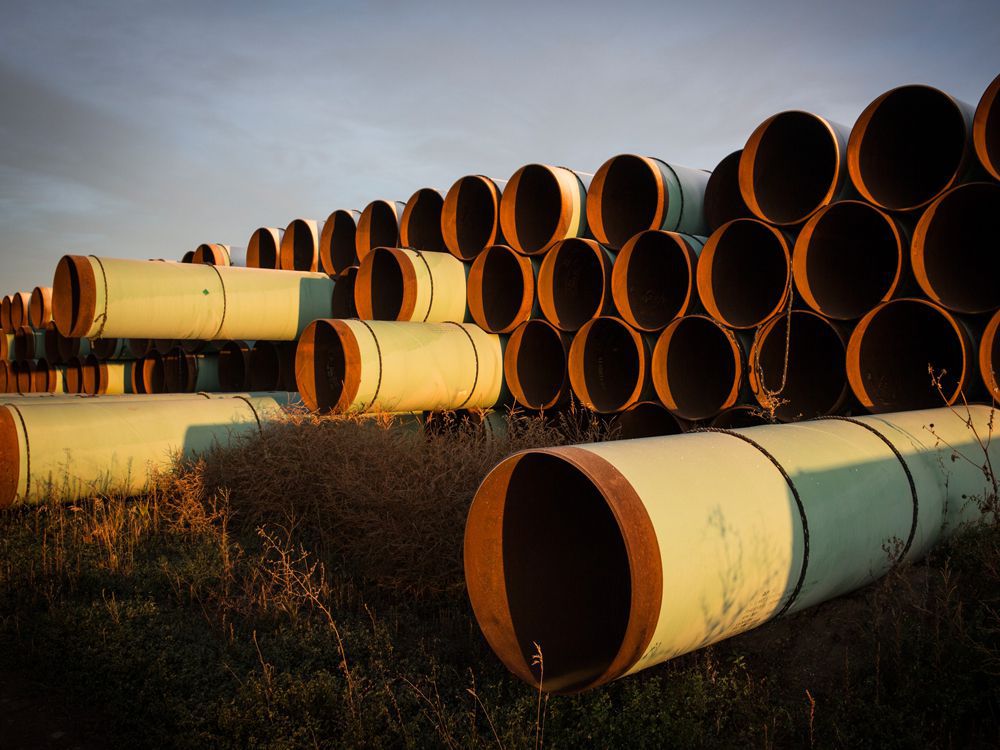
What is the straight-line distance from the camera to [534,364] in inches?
225

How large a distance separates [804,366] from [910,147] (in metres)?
1.44

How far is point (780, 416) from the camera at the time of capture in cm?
431

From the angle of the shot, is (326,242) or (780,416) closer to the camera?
(780,416)

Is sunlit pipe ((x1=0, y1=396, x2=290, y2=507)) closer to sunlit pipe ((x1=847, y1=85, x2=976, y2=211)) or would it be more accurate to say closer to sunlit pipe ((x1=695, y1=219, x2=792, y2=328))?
sunlit pipe ((x1=695, y1=219, x2=792, y2=328))

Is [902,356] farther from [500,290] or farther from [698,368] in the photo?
[500,290]

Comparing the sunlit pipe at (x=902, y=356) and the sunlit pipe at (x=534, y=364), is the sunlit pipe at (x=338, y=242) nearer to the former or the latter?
the sunlit pipe at (x=534, y=364)

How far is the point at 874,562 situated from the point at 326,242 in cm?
589

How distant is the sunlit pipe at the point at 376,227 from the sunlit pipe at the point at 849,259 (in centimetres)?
375

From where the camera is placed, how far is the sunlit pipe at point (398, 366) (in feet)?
16.1

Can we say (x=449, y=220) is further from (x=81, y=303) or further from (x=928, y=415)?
(x=928, y=415)

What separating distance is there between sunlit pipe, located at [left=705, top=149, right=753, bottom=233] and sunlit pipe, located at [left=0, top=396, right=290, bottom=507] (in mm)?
3502

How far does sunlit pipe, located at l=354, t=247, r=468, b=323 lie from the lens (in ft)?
18.4

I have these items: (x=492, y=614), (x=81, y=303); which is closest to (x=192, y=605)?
(x=492, y=614)

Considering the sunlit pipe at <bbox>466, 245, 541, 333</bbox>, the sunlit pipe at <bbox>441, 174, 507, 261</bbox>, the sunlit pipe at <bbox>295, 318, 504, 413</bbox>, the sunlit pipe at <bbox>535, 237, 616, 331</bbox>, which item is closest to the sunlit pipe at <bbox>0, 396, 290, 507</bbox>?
the sunlit pipe at <bbox>295, 318, 504, 413</bbox>
